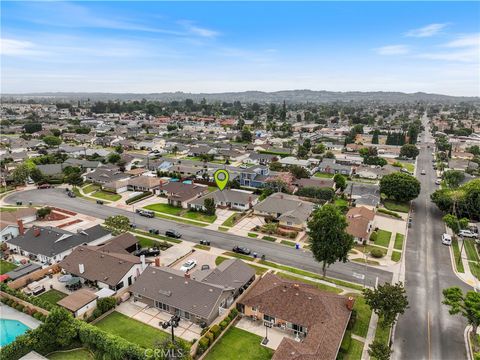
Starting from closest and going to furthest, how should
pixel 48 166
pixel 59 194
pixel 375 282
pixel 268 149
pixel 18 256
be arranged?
pixel 375 282 → pixel 18 256 → pixel 59 194 → pixel 48 166 → pixel 268 149

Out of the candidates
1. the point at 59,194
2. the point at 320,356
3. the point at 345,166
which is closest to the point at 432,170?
the point at 345,166

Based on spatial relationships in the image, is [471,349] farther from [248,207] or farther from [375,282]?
[248,207]

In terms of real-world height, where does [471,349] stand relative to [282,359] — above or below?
below

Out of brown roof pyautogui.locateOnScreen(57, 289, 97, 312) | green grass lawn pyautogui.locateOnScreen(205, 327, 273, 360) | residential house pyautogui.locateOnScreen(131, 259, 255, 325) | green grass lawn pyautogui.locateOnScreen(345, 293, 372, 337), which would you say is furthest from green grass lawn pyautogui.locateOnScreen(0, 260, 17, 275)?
green grass lawn pyautogui.locateOnScreen(345, 293, 372, 337)

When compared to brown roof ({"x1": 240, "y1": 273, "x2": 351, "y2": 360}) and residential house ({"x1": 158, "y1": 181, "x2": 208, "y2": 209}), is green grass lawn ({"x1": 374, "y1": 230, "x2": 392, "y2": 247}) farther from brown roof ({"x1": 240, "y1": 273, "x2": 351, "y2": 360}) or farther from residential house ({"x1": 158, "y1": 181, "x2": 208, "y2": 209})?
residential house ({"x1": 158, "y1": 181, "x2": 208, "y2": 209})

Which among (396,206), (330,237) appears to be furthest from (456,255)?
(330,237)

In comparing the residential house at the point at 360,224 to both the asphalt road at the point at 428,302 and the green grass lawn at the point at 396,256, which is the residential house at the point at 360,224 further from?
the asphalt road at the point at 428,302
